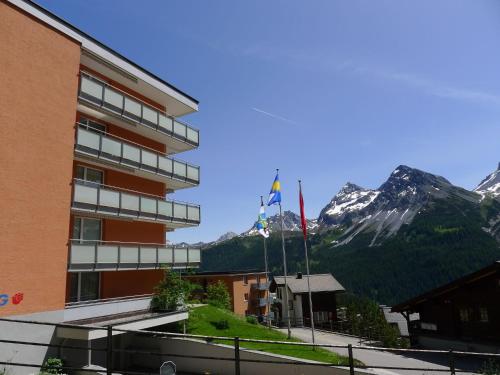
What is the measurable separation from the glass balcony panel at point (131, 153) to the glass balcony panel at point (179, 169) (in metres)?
3.81

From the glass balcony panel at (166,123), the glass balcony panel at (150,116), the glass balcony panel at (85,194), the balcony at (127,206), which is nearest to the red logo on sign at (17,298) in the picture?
the balcony at (127,206)

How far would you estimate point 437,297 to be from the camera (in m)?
32.9

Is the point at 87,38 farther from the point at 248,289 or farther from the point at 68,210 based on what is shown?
the point at 248,289

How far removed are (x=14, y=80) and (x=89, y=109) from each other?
4896mm

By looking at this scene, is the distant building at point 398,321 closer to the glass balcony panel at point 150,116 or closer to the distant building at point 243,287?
the distant building at point 243,287

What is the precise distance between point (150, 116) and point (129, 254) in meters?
9.68

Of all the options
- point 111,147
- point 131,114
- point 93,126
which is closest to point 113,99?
point 131,114

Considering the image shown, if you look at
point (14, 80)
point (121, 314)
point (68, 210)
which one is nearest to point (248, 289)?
point (121, 314)

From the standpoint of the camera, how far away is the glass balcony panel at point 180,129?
2930 cm

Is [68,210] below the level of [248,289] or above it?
above

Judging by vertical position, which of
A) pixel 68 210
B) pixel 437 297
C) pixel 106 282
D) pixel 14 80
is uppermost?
pixel 14 80

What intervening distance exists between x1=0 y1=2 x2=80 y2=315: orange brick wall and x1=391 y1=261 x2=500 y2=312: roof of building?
2714cm

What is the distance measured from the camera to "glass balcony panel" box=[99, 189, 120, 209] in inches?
862

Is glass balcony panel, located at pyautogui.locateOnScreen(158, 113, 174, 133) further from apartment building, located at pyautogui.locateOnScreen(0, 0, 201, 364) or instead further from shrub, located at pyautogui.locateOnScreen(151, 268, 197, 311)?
shrub, located at pyautogui.locateOnScreen(151, 268, 197, 311)
